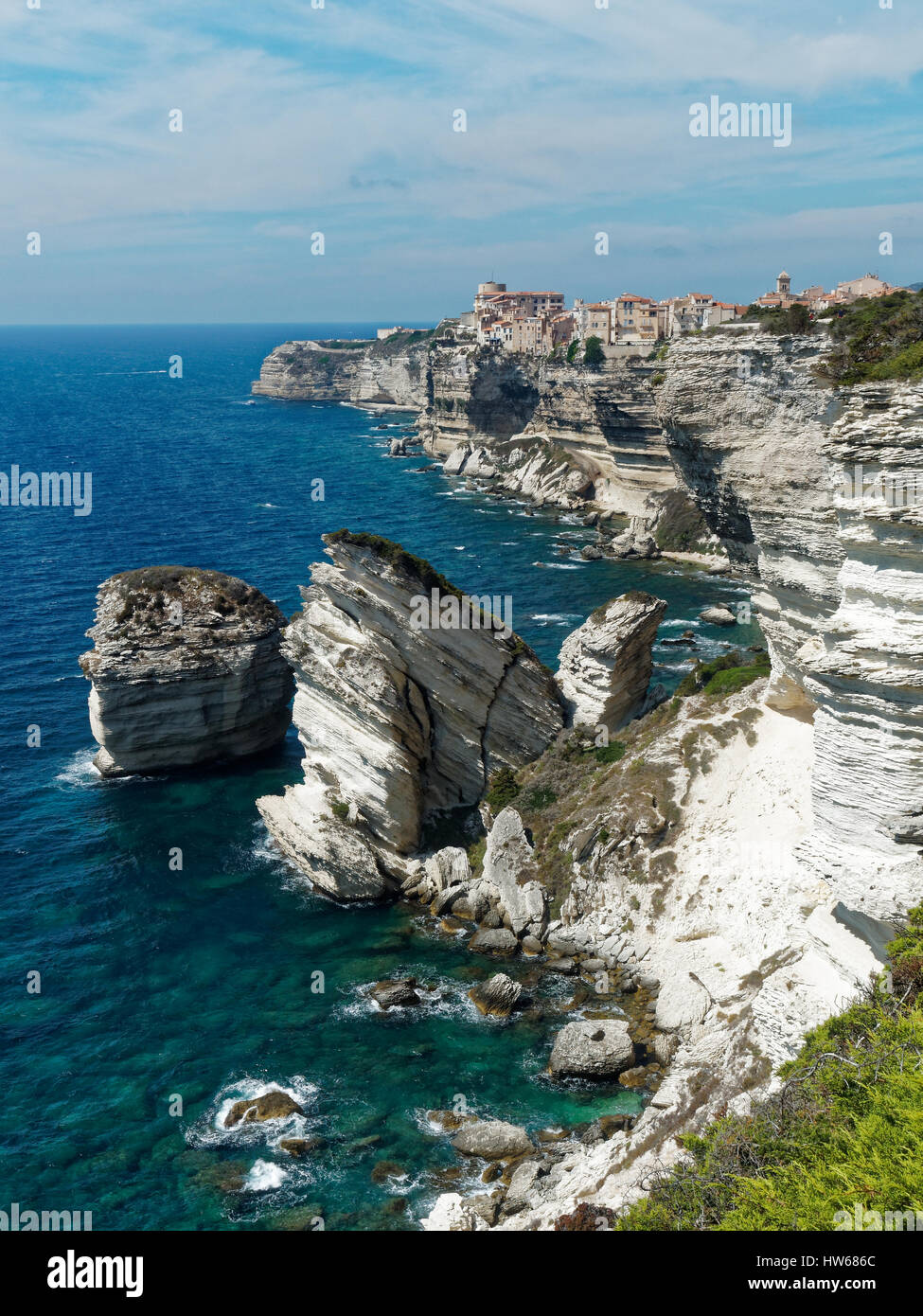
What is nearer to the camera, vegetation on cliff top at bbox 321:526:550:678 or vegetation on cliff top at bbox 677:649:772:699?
vegetation on cliff top at bbox 321:526:550:678

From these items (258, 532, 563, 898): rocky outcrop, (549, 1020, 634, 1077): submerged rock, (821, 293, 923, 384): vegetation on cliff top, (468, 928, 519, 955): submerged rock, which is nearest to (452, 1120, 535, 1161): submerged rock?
(549, 1020, 634, 1077): submerged rock

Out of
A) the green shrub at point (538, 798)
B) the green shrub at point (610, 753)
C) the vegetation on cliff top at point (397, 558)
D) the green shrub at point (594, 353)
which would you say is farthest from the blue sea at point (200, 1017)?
the green shrub at point (594, 353)

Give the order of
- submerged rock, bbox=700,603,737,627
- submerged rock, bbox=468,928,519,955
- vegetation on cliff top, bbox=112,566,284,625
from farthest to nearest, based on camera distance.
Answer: submerged rock, bbox=700,603,737,627
vegetation on cliff top, bbox=112,566,284,625
submerged rock, bbox=468,928,519,955

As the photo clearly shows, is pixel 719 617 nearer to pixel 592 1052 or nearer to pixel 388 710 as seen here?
pixel 388 710

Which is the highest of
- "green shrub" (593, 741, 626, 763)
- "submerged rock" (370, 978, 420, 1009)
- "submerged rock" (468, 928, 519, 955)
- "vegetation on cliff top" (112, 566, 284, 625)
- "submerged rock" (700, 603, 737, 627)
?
"vegetation on cliff top" (112, 566, 284, 625)

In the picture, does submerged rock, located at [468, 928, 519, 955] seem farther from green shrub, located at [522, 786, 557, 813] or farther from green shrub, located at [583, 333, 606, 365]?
green shrub, located at [583, 333, 606, 365]

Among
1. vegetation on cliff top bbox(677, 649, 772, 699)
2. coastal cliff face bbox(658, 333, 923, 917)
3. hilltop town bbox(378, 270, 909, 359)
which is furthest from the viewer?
hilltop town bbox(378, 270, 909, 359)
